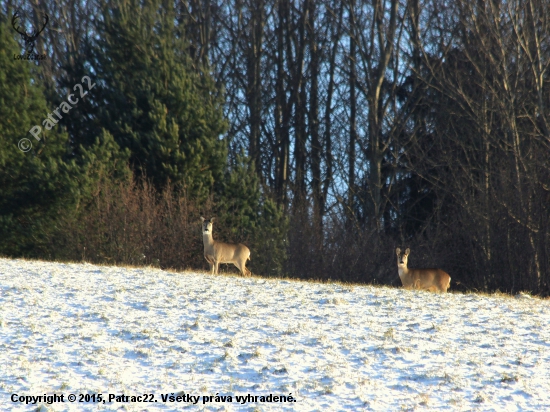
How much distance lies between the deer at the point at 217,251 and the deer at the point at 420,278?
3.63 metres

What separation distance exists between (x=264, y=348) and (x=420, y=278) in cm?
793

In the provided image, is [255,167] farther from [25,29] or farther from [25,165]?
[25,29]

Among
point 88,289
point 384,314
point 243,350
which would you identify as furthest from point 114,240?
point 243,350

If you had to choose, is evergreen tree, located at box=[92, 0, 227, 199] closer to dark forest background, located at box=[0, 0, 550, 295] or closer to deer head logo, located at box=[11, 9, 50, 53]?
dark forest background, located at box=[0, 0, 550, 295]

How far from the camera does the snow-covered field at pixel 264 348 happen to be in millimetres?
7867

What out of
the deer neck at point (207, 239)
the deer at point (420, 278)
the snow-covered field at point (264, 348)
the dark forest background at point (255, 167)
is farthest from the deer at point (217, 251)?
the dark forest background at point (255, 167)

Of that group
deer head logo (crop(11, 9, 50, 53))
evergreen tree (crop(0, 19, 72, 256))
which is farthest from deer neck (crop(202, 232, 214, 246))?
deer head logo (crop(11, 9, 50, 53))

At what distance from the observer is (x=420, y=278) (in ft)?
54.6

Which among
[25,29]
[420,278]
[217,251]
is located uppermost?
[25,29]

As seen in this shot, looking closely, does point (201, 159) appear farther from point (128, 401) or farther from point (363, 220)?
point (128, 401)

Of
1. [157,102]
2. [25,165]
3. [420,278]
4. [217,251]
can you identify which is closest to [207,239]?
[217,251]

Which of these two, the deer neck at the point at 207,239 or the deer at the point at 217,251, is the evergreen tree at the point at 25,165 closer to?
the deer at the point at 217,251

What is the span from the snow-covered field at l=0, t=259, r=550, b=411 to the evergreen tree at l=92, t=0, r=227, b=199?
11952 millimetres

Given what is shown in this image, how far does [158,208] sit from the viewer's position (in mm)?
23906
